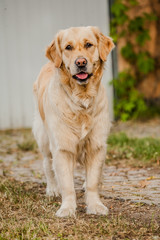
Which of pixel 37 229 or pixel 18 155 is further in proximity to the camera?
pixel 18 155

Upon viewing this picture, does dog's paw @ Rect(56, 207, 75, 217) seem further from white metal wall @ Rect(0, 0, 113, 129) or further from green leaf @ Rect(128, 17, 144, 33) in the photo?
green leaf @ Rect(128, 17, 144, 33)

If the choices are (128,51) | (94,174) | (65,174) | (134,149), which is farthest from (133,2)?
(65,174)

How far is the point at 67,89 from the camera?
3.64 metres

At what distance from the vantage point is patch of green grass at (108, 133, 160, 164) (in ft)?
17.5

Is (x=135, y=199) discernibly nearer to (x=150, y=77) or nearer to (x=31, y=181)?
(x=31, y=181)

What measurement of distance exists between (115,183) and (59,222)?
134 centimetres

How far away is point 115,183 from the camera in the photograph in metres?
4.47

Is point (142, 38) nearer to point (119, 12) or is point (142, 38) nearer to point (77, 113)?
point (119, 12)

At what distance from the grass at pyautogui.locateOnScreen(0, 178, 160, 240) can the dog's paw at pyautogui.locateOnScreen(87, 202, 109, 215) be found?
0.06 meters

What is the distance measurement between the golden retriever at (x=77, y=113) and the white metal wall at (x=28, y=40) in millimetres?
5091

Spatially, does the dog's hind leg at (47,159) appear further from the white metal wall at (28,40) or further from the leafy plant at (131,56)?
the leafy plant at (131,56)

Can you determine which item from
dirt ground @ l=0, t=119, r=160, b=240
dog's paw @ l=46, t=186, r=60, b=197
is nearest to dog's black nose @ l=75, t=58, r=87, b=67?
dirt ground @ l=0, t=119, r=160, b=240

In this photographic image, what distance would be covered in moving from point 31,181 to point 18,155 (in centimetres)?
164

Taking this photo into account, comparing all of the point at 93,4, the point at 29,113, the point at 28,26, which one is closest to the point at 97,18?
the point at 93,4
